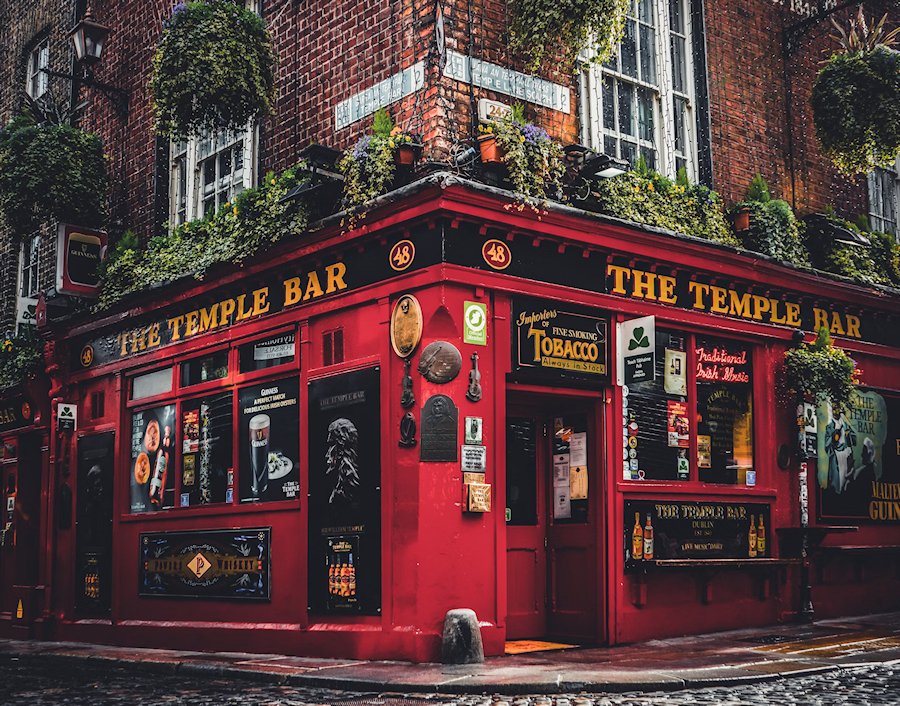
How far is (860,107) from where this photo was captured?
13.7 meters

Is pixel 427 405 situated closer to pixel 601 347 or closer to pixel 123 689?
pixel 601 347

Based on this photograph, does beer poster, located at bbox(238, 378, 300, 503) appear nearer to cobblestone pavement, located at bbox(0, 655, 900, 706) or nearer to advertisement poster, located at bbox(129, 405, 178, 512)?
advertisement poster, located at bbox(129, 405, 178, 512)

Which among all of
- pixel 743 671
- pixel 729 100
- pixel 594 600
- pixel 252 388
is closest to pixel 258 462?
pixel 252 388

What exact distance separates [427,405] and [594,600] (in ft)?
9.23

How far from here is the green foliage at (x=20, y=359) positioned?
16500 mm

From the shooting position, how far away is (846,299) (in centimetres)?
1390

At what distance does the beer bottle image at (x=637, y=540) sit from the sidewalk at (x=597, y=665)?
2.86 ft

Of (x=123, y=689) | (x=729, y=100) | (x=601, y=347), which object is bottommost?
(x=123, y=689)

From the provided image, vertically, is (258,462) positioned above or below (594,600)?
above

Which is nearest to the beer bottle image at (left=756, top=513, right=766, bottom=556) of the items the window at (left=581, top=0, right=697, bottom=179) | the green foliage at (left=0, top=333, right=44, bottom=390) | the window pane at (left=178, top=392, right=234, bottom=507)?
the window at (left=581, top=0, right=697, bottom=179)

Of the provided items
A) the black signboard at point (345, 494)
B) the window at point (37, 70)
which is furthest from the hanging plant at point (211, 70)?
the window at point (37, 70)

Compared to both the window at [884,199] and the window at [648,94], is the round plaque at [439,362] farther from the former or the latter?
the window at [884,199]

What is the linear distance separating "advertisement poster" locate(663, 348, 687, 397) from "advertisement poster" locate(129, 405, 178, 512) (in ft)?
19.8

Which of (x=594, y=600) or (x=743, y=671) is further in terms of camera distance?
(x=594, y=600)
